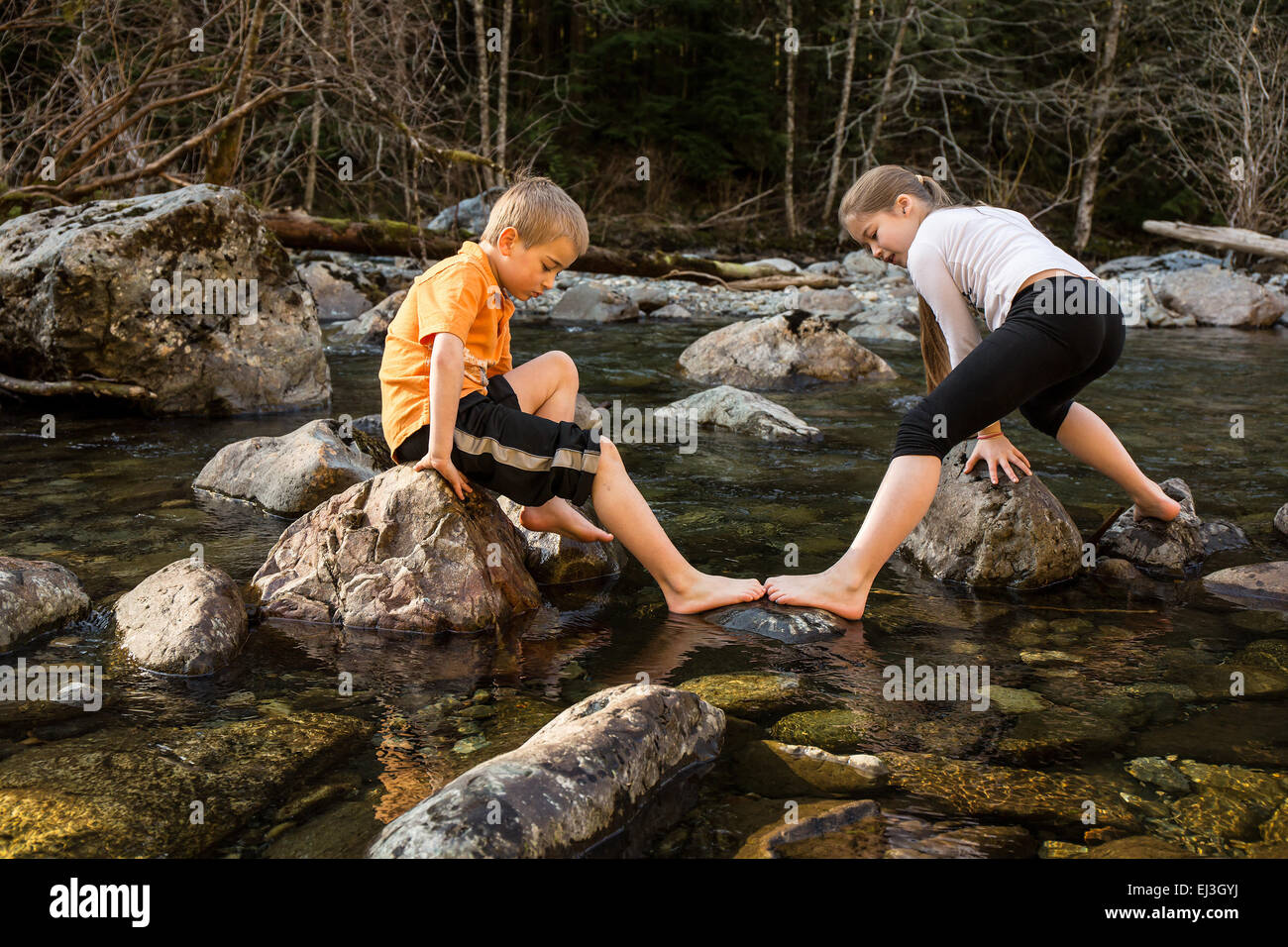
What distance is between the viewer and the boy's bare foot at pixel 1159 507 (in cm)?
406

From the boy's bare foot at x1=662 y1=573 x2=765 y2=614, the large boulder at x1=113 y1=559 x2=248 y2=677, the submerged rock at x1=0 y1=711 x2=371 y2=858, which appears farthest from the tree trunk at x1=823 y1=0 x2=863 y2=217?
the submerged rock at x1=0 y1=711 x2=371 y2=858

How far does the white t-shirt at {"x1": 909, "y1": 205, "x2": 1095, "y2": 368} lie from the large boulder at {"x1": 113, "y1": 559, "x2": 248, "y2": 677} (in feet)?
8.15

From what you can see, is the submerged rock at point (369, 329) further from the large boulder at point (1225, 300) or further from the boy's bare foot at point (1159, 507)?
the large boulder at point (1225, 300)

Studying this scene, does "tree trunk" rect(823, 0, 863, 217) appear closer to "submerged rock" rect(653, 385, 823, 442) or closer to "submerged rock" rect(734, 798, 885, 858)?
"submerged rock" rect(653, 385, 823, 442)

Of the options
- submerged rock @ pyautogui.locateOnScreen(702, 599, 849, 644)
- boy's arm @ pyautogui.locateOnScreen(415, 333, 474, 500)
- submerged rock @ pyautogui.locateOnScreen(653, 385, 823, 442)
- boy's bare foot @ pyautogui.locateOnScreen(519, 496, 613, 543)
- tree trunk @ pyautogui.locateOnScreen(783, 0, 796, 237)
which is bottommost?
submerged rock @ pyautogui.locateOnScreen(702, 599, 849, 644)

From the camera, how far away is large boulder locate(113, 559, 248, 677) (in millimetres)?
2975

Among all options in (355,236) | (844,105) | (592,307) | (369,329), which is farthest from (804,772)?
(844,105)

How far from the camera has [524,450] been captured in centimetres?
341

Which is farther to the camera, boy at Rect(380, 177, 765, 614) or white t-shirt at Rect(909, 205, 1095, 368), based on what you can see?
white t-shirt at Rect(909, 205, 1095, 368)

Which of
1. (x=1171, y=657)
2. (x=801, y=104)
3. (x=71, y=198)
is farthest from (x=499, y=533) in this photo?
(x=801, y=104)

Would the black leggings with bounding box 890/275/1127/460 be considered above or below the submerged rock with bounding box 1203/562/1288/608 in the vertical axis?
above

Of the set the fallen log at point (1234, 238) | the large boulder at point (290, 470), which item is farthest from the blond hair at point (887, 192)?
the fallen log at point (1234, 238)

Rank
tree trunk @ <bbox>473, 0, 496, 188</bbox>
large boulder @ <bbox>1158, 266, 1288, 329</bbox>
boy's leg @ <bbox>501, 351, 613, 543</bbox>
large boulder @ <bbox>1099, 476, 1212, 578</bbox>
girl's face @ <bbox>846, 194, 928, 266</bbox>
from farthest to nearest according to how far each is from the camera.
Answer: tree trunk @ <bbox>473, 0, 496, 188</bbox> < large boulder @ <bbox>1158, 266, 1288, 329</bbox> < large boulder @ <bbox>1099, 476, 1212, 578</bbox> < boy's leg @ <bbox>501, 351, 613, 543</bbox> < girl's face @ <bbox>846, 194, 928, 266</bbox>

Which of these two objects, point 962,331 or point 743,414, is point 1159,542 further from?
point 743,414
